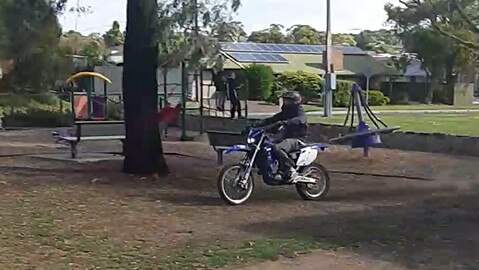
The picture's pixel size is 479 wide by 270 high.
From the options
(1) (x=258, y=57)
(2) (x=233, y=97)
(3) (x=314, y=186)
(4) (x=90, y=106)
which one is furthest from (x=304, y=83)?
(3) (x=314, y=186)

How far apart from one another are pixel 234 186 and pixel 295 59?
5643cm

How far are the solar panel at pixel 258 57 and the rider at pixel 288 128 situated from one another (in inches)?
1812

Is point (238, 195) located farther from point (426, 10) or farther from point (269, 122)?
point (426, 10)

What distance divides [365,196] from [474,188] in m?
2.04

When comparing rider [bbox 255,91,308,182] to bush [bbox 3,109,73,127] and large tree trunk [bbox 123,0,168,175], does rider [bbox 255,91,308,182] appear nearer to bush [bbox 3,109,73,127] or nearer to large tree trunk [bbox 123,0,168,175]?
large tree trunk [bbox 123,0,168,175]

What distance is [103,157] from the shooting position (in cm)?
1856

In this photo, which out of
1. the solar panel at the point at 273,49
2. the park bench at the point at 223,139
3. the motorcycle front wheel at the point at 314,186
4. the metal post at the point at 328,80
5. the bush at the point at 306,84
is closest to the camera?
the motorcycle front wheel at the point at 314,186

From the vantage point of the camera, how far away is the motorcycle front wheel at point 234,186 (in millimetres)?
11891

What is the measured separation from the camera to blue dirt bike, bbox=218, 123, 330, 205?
1198 centimetres

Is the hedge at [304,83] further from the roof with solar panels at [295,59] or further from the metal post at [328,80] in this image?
the metal post at [328,80]

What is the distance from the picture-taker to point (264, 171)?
1225 centimetres

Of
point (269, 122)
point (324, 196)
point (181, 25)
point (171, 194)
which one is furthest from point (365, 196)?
point (181, 25)

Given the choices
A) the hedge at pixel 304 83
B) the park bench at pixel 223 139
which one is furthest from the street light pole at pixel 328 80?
the park bench at pixel 223 139

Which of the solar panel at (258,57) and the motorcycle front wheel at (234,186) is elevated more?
the solar panel at (258,57)
